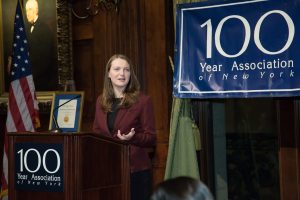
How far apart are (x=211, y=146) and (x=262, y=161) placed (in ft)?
1.42

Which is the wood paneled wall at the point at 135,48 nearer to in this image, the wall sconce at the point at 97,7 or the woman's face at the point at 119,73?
the wall sconce at the point at 97,7

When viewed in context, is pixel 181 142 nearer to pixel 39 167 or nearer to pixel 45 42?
pixel 39 167

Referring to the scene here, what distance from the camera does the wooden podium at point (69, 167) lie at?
2.98m

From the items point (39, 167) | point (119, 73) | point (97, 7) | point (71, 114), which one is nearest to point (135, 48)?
point (97, 7)

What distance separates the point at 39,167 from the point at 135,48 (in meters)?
1.86

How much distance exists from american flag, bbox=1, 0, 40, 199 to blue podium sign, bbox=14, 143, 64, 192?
1.72 m

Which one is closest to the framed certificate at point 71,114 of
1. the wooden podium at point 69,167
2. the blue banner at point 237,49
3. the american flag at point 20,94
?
the american flag at point 20,94

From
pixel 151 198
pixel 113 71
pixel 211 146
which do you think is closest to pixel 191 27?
pixel 113 71

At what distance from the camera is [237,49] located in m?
3.69

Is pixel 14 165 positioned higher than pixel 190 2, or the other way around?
pixel 190 2

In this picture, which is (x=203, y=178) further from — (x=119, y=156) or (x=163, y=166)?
(x=119, y=156)

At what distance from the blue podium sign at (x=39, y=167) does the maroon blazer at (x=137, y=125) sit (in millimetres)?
534

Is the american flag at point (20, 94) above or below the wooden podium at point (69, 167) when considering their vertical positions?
above

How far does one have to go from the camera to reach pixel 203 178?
4.25 metres
